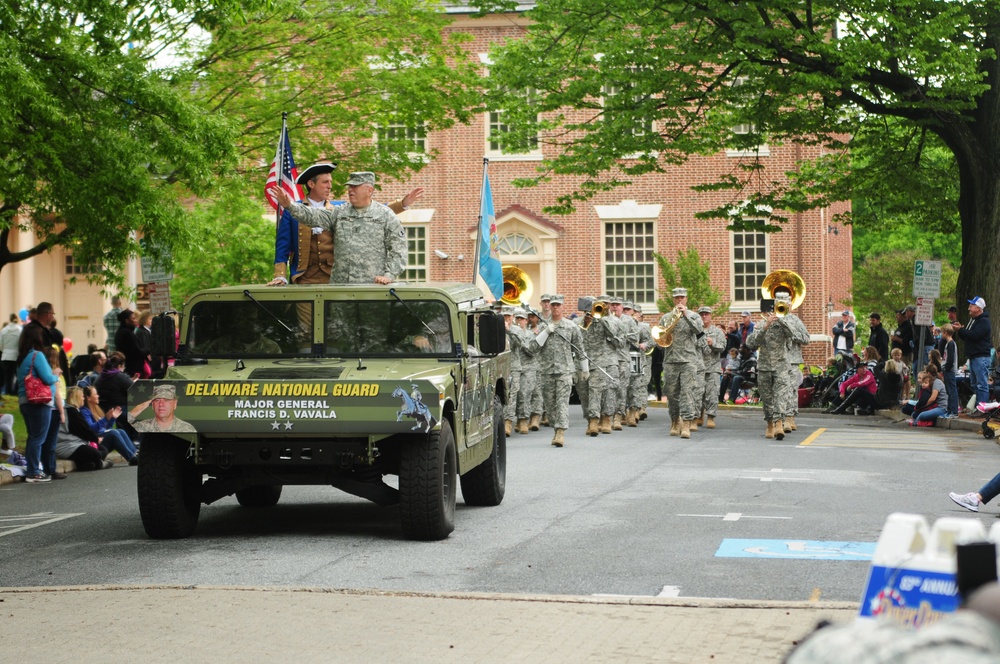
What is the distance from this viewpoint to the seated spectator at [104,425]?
18.4m

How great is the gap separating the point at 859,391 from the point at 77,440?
16.4 metres

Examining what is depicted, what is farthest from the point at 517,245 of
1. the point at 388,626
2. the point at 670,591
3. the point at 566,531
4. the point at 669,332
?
the point at 388,626

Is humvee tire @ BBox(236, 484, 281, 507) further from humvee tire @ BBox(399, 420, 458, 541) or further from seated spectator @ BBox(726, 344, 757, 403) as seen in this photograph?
seated spectator @ BBox(726, 344, 757, 403)

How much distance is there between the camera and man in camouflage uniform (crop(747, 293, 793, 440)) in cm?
2186

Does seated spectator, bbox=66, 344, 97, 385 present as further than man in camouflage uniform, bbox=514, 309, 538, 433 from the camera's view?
Yes

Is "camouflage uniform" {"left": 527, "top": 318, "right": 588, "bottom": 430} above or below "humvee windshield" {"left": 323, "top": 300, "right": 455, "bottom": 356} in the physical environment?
below

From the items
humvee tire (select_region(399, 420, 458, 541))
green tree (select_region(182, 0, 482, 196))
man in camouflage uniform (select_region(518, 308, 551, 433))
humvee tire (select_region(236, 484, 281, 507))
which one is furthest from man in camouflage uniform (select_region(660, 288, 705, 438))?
humvee tire (select_region(399, 420, 458, 541))

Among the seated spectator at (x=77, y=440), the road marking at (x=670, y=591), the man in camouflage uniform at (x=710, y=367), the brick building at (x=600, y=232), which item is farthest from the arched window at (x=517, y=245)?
the road marking at (x=670, y=591)

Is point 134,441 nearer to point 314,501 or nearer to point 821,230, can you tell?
point 314,501

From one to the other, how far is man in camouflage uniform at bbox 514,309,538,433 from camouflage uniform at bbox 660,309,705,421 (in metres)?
2.19

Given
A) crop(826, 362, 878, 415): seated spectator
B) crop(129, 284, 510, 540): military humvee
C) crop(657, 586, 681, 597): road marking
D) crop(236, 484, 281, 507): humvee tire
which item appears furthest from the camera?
crop(826, 362, 878, 415): seated spectator

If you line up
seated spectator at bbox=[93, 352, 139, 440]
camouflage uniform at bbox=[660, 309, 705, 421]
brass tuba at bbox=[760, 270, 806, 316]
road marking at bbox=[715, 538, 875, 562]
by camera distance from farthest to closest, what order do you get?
camouflage uniform at bbox=[660, 309, 705, 421], brass tuba at bbox=[760, 270, 806, 316], seated spectator at bbox=[93, 352, 139, 440], road marking at bbox=[715, 538, 875, 562]

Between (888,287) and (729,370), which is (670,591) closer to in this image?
(729,370)

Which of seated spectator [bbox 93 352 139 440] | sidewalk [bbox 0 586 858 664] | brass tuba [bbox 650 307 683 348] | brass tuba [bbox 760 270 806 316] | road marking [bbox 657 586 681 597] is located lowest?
road marking [bbox 657 586 681 597]
